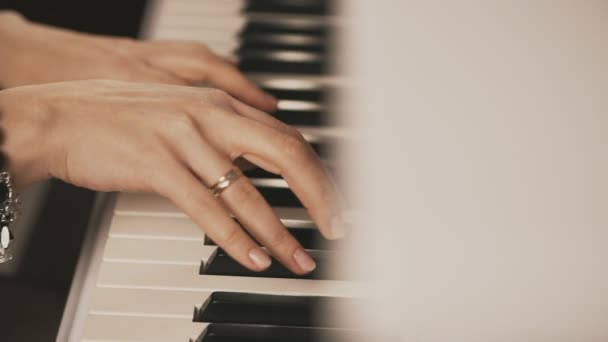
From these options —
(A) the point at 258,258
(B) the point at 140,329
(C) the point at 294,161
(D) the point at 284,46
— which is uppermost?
(D) the point at 284,46

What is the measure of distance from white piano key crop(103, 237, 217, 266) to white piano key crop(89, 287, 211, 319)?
0.16 ft

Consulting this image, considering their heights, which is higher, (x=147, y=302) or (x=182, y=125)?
(x=182, y=125)

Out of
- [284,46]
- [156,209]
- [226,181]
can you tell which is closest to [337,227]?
[226,181]

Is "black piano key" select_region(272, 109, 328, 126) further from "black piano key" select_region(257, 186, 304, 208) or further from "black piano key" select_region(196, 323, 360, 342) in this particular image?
"black piano key" select_region(196, 323, 360, 342)

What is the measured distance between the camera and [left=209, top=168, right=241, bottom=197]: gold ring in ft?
2.41

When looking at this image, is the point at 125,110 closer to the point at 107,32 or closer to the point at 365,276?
the point at 365,276

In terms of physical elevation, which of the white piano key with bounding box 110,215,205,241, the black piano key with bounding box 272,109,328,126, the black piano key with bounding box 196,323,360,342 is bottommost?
the black piano key with bounding box 196,323,360,342

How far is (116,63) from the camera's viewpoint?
979 millimetres

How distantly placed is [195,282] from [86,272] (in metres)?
0.15

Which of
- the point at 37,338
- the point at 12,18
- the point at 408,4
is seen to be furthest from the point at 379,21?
the point at 37,338

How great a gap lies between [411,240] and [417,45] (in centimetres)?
35

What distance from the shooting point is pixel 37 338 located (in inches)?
43.5

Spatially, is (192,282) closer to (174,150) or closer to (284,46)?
(174,150)

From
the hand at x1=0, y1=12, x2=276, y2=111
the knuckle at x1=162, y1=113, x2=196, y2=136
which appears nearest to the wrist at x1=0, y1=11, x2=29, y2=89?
the hand at x1=0, y1=12, x2=276, y2=111
